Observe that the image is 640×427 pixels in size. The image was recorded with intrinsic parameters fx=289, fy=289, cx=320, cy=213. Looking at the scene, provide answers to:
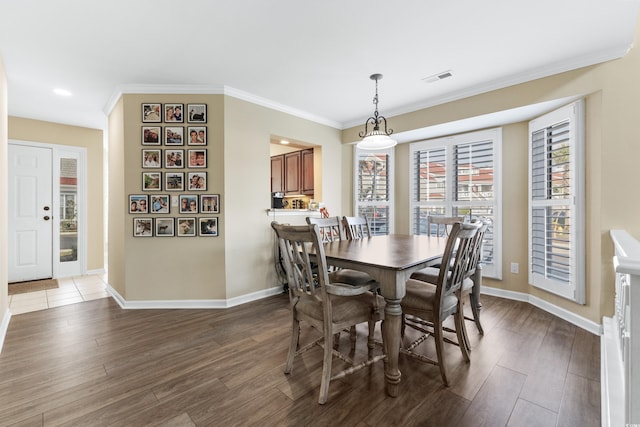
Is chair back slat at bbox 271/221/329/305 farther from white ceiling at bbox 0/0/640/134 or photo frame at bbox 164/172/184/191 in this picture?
photo frame at bbox 164/172/184/191

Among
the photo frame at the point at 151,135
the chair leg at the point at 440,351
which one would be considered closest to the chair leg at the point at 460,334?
the chair leg at the point at 440,351

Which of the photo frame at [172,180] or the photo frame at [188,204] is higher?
the photo frame at [172,180]

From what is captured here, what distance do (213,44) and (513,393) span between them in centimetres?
334

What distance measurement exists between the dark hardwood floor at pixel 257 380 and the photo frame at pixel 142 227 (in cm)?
94

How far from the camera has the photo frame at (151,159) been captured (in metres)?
3.24

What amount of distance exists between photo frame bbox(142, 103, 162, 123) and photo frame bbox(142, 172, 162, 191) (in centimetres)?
59

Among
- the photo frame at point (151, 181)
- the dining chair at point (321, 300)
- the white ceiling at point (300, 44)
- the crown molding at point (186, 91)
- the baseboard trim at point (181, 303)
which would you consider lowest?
the baseboard trim at point (181, 303)

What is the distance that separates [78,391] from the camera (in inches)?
69.8

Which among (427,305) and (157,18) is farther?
(157,18)

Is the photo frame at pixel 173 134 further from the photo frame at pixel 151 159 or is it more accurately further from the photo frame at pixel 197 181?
the photo frame at pixel 197 181

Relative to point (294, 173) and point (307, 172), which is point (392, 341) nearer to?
point (307, 172)

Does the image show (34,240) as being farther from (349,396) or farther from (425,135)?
(425,135)

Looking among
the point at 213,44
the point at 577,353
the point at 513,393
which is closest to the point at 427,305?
the point at 513,393

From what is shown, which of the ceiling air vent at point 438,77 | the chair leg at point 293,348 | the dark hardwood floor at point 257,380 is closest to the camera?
the dark hardwood floor at point 257,380
